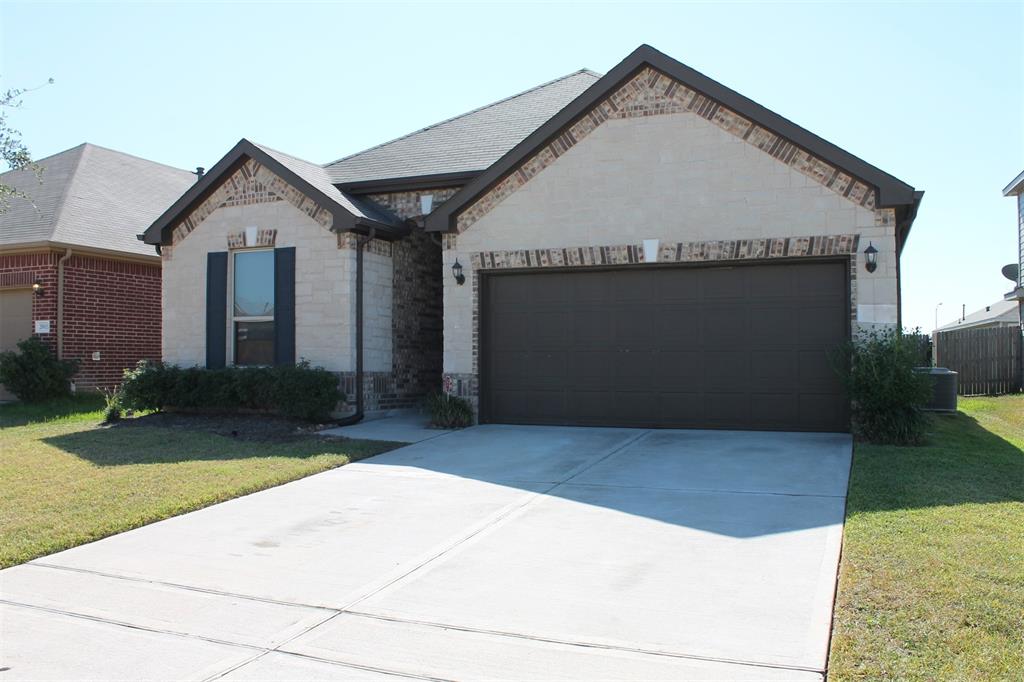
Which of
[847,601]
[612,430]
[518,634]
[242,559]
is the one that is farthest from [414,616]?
[612,430]

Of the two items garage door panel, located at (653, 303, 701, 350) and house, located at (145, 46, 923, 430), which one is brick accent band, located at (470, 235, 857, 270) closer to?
house, located at (145, 46, 923, 430)

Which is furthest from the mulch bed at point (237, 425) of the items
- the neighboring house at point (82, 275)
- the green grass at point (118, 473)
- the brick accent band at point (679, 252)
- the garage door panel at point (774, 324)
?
the garage door panel at point (774, 324)

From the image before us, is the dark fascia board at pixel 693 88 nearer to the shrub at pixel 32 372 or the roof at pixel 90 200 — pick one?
the shrub at pixel 32 372

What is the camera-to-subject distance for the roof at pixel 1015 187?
22.7m

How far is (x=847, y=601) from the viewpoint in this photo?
4996mm

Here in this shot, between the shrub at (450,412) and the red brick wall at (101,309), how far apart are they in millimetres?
9039

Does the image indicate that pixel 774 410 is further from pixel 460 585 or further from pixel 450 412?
pixel 460 585

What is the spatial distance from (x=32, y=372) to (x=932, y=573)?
16.9m

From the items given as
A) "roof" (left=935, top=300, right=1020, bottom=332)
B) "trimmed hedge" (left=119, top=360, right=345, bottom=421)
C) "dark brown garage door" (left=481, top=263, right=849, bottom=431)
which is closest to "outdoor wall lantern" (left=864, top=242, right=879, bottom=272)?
"dark brown garage door" (left=481, top=263, right=849, bottom=431)

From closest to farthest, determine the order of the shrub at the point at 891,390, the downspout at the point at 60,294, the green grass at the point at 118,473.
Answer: the green grass at the point at 118,473, the shrub at the point at 891,390, the downspout at the point at 60,294

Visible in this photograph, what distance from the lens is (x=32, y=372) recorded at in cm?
1711

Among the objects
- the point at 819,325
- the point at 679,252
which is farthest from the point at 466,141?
the point at 819,325

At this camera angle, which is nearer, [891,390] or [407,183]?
→ [891,390]

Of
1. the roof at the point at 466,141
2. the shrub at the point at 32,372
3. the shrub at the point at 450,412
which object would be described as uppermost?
the roof at the point at 466,141
